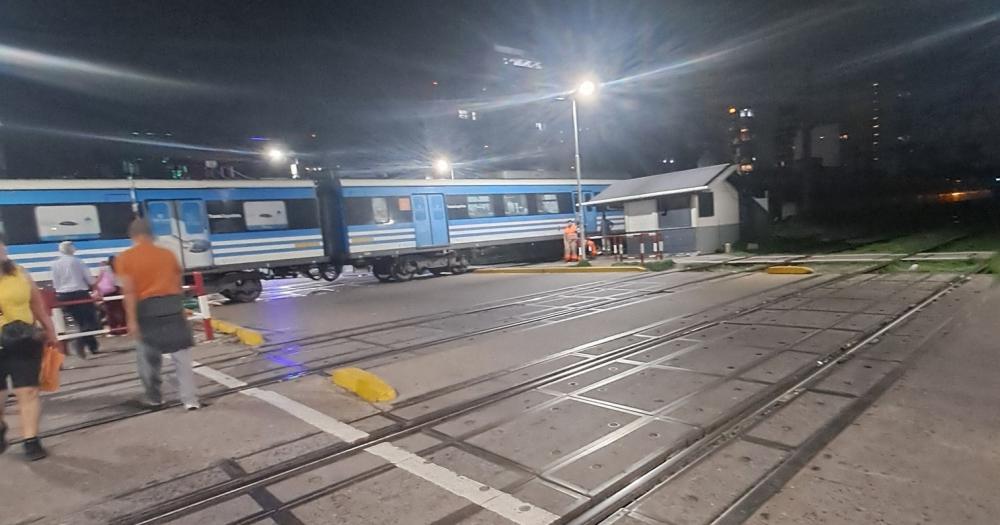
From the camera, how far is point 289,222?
15.9m

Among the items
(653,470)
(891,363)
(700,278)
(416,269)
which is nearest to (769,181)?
(700,278)

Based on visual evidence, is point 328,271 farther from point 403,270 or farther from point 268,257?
point 268,257

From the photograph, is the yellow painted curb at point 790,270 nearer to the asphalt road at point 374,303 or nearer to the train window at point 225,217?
the asphalt road at point 374,303

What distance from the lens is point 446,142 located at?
2525 inches

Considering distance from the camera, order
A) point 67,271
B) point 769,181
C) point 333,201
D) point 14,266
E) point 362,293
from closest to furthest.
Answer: point 14,266
point 67,271
point 362,293
point 333,201
point 769,181

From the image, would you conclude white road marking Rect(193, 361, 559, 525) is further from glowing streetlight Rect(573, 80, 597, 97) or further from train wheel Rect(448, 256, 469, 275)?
train wheel Rect(448, 256, 469, 275)

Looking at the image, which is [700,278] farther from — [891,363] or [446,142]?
[446,142]

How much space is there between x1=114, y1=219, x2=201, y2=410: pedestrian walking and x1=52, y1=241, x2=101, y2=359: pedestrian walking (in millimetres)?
4862

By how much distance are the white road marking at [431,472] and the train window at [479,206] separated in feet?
49.3

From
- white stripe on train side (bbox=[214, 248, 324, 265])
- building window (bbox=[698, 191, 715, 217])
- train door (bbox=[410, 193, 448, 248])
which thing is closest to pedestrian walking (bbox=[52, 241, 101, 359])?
white stripe on train side (bbox=[214, 248, 324, 265])

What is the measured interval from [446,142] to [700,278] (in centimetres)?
5545

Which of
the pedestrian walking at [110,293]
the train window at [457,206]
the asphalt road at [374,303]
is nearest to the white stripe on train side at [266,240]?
the asphalt road at [374,303]

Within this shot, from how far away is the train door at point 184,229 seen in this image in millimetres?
13602

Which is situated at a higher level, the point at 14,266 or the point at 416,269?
the point at 14,266
